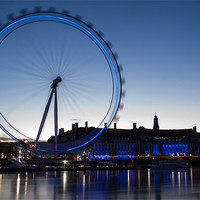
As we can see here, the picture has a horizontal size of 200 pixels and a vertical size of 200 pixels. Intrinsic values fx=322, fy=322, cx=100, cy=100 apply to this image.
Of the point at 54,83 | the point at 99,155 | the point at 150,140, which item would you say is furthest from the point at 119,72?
the point at 150,140

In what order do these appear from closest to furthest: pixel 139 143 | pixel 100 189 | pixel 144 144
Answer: pixel 100 189 → pixel 139 143 → pixel 144 144

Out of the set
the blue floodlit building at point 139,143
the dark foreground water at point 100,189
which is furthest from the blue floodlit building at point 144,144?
the dark foreground water at point 100,189

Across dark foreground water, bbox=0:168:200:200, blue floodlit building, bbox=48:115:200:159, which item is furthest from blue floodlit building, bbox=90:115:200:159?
dark foreground water, bbox=0:168:200:200

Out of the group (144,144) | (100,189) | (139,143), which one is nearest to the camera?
(100,189)

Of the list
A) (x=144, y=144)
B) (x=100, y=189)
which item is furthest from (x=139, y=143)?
(x=100, y=189)

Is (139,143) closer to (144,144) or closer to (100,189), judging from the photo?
(144,144)

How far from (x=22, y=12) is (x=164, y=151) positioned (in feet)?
362

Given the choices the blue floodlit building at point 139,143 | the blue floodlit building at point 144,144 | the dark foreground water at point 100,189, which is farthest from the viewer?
the blue floodlit building at point 144,144

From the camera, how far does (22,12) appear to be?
3247cm

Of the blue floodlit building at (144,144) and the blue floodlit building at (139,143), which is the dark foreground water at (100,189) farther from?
the blue floodlit building at (144,144)

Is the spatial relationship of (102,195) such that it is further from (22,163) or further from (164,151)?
(164,151)

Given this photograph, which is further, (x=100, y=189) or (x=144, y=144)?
(x=144, y=144)

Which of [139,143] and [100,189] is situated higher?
[139,143]

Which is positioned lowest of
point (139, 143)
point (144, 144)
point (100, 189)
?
point (100, 189)
